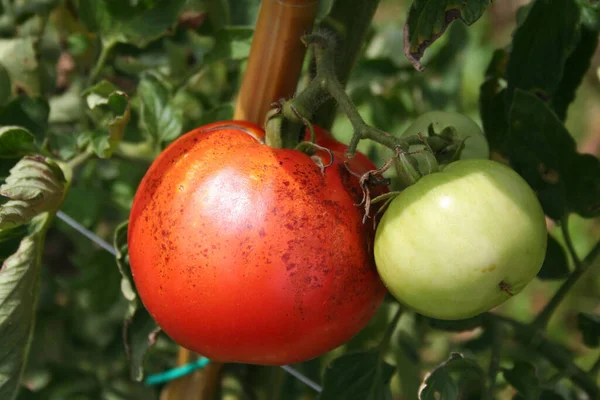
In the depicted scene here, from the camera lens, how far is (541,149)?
2.93ft

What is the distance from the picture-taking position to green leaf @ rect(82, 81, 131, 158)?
83cm

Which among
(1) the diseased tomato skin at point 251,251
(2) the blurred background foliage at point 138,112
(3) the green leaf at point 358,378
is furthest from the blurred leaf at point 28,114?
(3) the green leaf at point 358,378

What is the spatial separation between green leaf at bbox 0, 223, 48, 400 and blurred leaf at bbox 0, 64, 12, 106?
1.07ft

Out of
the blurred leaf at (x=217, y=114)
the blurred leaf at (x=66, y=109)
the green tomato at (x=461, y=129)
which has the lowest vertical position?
the blurred leaf at (x=66, y=109)

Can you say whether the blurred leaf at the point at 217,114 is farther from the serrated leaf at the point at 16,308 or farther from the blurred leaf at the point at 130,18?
the serrated leaf at the point at 16,308

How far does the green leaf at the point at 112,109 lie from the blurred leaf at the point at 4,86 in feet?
0.73

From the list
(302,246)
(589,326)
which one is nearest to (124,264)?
(302,246)

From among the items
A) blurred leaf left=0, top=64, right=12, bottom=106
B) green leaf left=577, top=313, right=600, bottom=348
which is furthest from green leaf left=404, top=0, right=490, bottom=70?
blurred leaf left=0, top=64, right=12, bottom=106

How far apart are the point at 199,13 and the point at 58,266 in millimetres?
991

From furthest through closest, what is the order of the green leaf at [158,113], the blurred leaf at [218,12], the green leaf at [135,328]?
the blurred leaf at [218,12], the green leaf at [158,113], the green leaf at [135,328]

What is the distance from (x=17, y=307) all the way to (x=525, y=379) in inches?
26.3

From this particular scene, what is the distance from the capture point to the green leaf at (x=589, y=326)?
39.0 inches

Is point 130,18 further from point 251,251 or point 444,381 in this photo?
point 444,381

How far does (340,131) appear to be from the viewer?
1.41m
